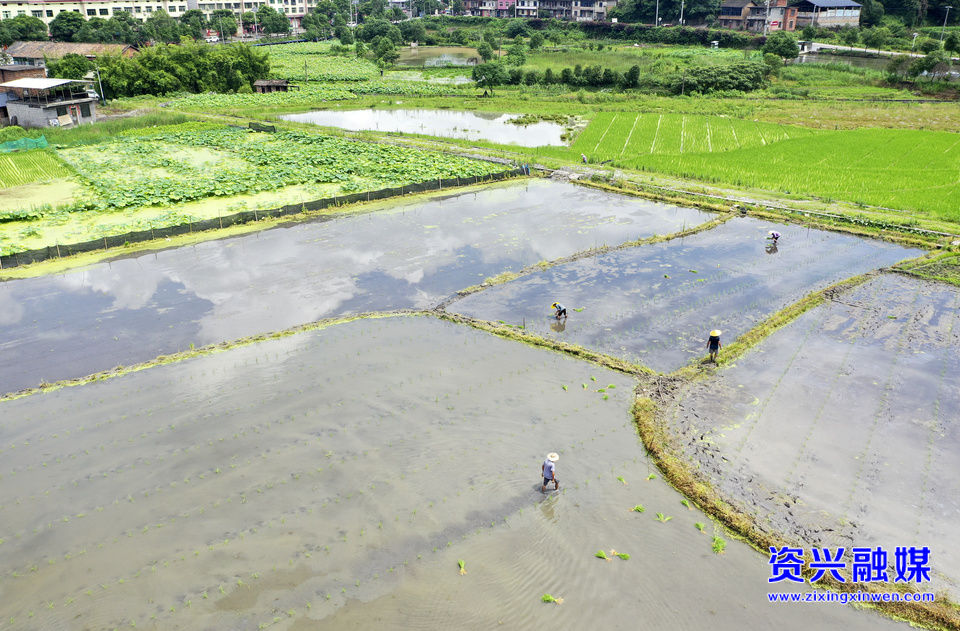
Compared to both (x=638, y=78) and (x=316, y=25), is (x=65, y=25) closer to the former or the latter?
(x=316, y=25)

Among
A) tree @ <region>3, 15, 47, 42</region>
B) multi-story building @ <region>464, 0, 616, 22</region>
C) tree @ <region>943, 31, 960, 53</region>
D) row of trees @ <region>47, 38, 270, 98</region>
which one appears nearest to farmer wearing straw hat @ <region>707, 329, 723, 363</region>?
row of trees @ <region>47, 38, 270, 98</region>

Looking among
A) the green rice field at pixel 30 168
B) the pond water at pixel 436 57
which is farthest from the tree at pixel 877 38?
the green rice field at pixel 30 168

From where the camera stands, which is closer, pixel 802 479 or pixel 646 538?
pixel 646 538

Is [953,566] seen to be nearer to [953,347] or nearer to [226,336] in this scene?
[953,347]

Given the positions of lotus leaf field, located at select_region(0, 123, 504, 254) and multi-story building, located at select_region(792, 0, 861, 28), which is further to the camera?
multi-story building, located at select_region(792, 0, 861, 28)

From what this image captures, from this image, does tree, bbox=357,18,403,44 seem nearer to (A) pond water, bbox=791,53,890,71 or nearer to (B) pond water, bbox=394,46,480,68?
(B) pond water, bbox=394,46,480,68

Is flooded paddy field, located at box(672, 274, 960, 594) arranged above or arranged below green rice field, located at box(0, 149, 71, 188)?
below

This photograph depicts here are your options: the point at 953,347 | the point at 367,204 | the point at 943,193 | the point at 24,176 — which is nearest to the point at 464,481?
the point at 953,347
